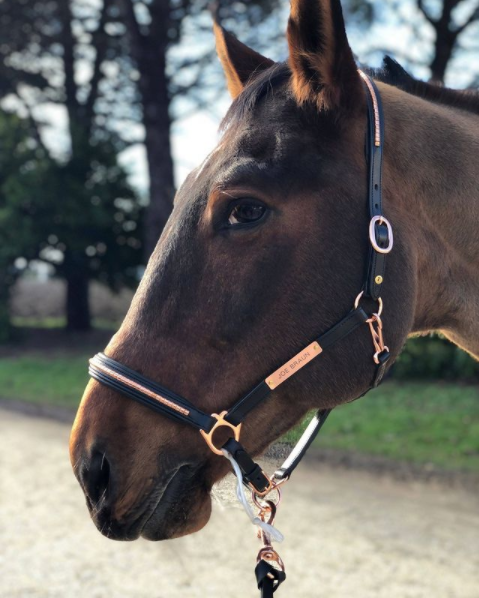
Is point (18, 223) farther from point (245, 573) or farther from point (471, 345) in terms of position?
point (471, 345)

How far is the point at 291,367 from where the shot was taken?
1766mm

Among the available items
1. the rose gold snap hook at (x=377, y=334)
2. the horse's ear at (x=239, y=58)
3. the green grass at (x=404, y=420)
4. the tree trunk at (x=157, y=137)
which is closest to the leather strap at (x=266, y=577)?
the rose gold snap hook at (x=377, y=334)

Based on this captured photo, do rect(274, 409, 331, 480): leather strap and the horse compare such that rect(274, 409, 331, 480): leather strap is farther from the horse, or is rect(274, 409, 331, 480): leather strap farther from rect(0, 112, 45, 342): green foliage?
rect(0, 112, 45, 342): green foliage

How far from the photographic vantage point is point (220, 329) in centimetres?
175

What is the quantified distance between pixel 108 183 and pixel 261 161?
51.9 feet

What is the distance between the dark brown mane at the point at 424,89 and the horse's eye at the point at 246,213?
2.96 ft

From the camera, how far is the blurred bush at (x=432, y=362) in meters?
10.2

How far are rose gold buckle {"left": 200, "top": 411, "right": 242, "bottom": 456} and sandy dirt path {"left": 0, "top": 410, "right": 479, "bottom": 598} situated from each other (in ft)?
8.79

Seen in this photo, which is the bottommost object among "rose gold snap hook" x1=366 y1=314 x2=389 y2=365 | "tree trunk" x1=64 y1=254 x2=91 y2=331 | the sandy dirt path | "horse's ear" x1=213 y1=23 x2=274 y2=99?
"tree trunk" x1=64 y1=254 x2=91 y2=331

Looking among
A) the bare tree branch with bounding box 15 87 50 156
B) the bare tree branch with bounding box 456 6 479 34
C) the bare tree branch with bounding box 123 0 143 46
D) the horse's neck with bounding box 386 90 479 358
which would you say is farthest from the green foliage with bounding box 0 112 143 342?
the horse's neck with bounding box 386 90 479 358

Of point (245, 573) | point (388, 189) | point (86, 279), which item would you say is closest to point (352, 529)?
point (245, 573)

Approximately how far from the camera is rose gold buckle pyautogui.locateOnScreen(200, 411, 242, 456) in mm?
1717

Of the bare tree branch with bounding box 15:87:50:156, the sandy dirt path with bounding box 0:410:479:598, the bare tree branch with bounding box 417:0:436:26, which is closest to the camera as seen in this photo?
the sandy dirt path with bounding box 0:410:479:598

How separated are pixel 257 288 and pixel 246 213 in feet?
0.70
